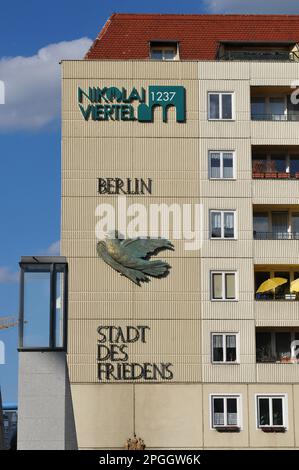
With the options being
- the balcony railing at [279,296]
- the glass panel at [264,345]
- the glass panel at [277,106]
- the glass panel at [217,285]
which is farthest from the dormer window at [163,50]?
the glass panel at [264,345]

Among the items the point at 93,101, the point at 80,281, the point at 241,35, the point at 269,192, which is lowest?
the point at 80,281

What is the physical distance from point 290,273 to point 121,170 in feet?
38.9

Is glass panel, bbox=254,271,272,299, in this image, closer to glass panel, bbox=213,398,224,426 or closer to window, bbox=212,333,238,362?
window, bbox=212,333,238,362

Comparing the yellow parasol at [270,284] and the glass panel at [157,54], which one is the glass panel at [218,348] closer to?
the yellow parasol at [270,284]

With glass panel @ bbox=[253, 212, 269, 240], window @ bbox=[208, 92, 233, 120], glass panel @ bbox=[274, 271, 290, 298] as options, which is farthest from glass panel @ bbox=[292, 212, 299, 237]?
window @ bbox=[208, 92, 233, 120]

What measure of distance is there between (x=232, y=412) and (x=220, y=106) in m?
18.1

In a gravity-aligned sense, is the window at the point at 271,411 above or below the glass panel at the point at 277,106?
below

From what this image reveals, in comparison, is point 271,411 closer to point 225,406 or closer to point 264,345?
point 225,406

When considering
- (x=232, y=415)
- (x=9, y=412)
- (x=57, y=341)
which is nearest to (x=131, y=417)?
(x=232, y=415)

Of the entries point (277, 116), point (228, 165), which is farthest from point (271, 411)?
point (277, 116)

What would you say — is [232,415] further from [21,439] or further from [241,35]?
[241,35]

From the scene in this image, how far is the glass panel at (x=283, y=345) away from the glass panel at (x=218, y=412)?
182 inches

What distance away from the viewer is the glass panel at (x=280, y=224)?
6694 cm

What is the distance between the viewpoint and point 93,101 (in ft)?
216
